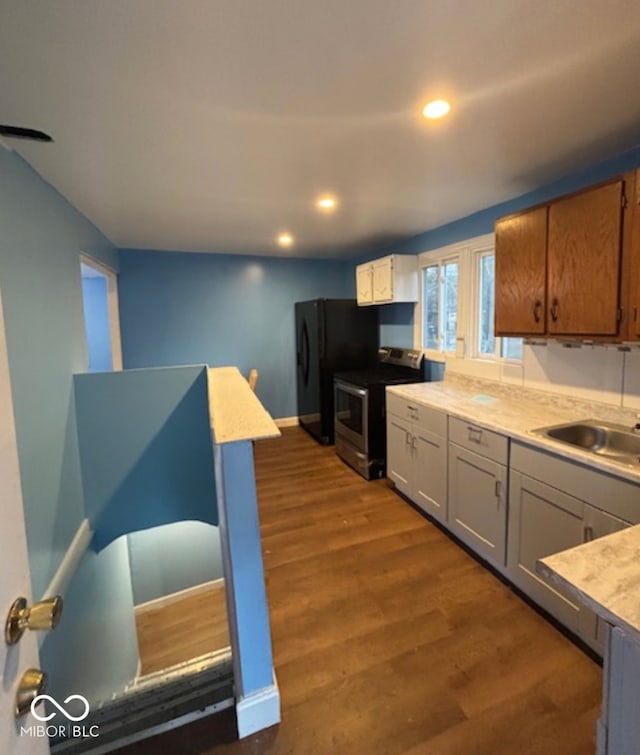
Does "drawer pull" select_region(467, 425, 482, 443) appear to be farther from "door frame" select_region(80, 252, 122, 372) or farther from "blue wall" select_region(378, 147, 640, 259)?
"door frame" select_region(80, 252, 122, 372)

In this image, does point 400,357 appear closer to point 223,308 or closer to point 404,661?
point 223,308

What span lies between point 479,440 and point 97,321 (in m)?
5.06

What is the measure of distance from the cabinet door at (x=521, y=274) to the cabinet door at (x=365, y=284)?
1.83 meters

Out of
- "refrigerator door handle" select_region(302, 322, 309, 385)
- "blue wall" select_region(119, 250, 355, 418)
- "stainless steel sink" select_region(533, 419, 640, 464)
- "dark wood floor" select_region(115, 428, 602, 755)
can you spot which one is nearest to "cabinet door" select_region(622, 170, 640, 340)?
"stainless steel sink" select_region(533, 419, 640, 464)

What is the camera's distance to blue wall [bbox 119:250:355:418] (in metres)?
4.54

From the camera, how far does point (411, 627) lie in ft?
6.09

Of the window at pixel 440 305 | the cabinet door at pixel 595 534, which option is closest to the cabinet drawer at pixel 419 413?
the window at pixel 440 305

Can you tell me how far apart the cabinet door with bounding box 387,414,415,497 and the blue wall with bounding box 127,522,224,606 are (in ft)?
5.10

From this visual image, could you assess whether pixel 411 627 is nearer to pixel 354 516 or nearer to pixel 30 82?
pixel 354 516

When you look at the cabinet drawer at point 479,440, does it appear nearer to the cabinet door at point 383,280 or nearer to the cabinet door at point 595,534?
the cabinet door at point 595,534

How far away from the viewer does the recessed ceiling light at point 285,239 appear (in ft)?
12.7

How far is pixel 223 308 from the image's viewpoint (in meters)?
4.88

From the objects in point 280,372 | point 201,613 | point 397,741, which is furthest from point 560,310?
point 280,372

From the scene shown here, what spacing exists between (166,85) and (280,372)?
4.00 m
